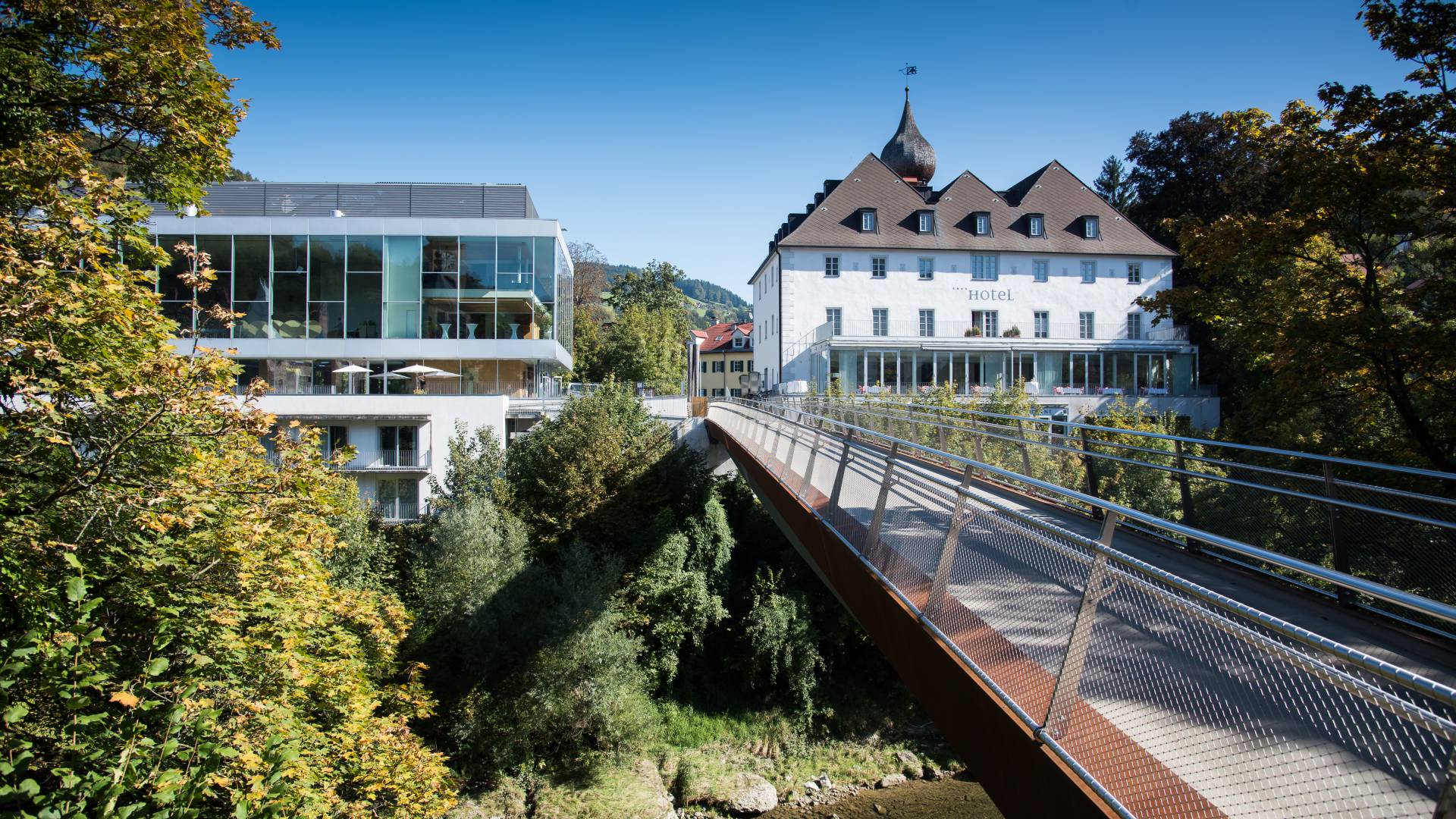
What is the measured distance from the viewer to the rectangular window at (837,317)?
4138 centimetres

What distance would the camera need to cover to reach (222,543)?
7.92 metres

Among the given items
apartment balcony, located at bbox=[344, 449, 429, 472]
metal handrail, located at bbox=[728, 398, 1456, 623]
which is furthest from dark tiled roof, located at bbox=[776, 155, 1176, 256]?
metal handrail, located at bbox=[728, 398, 1456, 623]

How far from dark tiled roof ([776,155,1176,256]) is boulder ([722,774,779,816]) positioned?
25673 millimetres

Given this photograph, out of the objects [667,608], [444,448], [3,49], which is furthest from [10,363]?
[444,448]

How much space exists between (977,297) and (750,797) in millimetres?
28325

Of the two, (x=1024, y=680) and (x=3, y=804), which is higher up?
(x=1024, y=680)

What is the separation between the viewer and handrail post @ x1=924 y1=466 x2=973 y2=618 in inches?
202

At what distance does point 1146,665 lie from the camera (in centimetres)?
346

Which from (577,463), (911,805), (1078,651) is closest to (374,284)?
(577,463)

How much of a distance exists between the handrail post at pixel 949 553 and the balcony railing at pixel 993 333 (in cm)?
3545

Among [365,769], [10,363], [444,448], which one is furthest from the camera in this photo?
[444,448]

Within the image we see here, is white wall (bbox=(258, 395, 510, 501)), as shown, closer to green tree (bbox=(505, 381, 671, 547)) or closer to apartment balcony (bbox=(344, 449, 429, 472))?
apartment balcony (bbox=(344, 449, 429, 472))

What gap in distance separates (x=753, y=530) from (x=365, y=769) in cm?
2066

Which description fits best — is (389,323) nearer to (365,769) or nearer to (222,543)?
(365,769)
